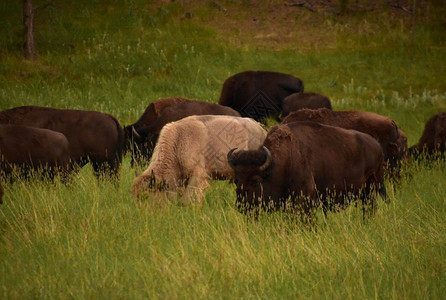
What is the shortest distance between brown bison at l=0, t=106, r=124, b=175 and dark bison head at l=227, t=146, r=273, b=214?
4.36 meters

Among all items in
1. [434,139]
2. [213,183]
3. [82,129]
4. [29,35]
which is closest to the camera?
[213,183]

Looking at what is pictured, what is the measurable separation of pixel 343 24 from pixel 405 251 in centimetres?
2269

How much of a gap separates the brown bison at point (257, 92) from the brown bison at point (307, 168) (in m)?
9.63

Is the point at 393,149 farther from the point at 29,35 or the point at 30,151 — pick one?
the point at 29,35

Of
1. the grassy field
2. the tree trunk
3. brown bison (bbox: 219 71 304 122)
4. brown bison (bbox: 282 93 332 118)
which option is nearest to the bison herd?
the grassy field

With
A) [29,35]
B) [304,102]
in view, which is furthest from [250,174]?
[29,35]

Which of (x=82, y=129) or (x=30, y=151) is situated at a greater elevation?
(x=30, y=151)

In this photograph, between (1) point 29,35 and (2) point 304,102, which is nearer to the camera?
(2) point 304,102

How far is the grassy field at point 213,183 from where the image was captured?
17.6ft

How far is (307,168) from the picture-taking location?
734cm

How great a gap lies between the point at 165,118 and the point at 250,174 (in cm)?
526

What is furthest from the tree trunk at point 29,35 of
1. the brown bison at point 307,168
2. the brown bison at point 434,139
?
the brown bison at point 307,168

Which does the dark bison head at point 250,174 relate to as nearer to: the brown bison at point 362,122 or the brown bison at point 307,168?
the brown bison at point 307,168

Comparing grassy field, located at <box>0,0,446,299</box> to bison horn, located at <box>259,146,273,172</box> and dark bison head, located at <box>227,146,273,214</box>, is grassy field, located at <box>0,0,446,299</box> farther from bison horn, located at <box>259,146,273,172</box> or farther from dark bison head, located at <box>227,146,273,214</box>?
bison horn, located at <box>259,146,273,172</box>
